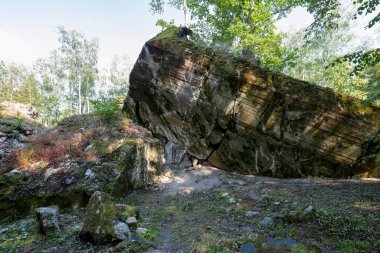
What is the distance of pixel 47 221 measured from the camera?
17.4 feet

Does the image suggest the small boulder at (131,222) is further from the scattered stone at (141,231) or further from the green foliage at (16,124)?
the green foliage at (16,124)

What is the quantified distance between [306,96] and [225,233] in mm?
5968

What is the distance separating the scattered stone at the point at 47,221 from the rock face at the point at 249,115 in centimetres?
605

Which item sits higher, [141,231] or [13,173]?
[13,173]

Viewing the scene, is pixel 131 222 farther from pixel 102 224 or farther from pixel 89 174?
pixel 89 174

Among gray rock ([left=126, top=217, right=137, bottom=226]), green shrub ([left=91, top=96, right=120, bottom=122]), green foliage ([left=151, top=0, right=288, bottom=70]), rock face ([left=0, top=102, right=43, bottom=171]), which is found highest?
green foliage ([left=151, top=0, right=288, bottom=70])

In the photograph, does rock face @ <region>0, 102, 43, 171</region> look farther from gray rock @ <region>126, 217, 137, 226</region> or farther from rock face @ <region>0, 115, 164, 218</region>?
gray rock @ <region>126, 217, 137, 226</region>

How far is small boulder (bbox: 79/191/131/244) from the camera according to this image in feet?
15.1

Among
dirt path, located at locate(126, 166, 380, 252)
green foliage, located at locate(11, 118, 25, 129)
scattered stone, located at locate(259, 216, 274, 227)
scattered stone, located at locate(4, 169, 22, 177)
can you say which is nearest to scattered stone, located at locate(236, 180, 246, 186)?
dirt path, located at locate(126, 166, 380, 252)

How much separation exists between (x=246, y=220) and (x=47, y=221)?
4195mm

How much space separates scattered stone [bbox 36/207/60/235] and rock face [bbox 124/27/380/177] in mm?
6046

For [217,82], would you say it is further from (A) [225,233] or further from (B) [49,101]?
(B) [49,101]

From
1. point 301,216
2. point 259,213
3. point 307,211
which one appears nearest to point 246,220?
point 259,213

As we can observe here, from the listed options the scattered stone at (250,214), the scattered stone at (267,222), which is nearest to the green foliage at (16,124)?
the scattered stone at (250,214)
